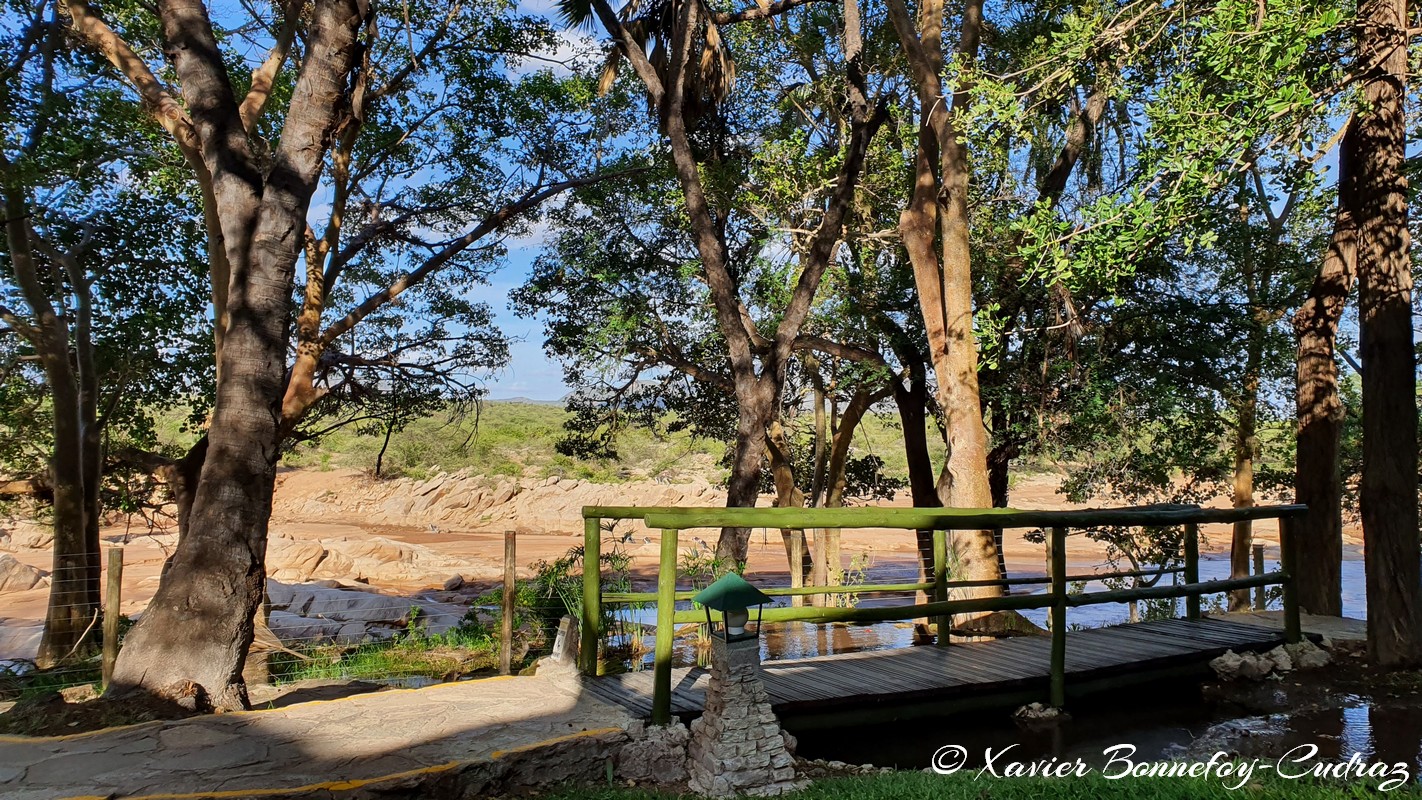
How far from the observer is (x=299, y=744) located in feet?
14.9

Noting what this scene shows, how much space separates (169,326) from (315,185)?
19.0 feet

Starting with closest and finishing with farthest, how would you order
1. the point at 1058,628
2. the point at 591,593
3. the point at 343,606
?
the point at 591,593 < the point at 1058,628 < the point at 343,606

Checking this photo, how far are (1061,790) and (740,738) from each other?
157 centimetres

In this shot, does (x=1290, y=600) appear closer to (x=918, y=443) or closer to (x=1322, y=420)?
(x=1322, y=420)

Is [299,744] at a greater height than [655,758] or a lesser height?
greater

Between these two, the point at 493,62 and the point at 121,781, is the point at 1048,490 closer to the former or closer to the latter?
the point at 493,62

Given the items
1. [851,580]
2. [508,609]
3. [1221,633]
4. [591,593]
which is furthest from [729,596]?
[851,580]

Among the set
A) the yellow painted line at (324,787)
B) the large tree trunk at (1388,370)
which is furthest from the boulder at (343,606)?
the large tree trunk at (1388,370)

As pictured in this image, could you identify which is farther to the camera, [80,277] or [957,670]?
[80,277]

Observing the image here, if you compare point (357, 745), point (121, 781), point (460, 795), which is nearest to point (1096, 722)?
point (460, 795)

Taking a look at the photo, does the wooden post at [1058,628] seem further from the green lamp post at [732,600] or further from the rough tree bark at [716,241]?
the rough tree bark at [716,241]

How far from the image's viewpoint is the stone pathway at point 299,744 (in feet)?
13.1

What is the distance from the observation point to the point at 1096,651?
722 cm

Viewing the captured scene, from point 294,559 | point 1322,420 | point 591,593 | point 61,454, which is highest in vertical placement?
point 1322,420
